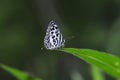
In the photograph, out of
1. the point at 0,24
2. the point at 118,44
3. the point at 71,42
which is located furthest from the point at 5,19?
the point at 118,44

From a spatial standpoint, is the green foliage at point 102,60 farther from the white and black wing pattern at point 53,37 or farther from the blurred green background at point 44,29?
the blurred green background at point 44,29

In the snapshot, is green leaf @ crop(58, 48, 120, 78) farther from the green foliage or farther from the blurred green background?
the blurred green background

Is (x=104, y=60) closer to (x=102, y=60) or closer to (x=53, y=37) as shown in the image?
(x=102, y=60)

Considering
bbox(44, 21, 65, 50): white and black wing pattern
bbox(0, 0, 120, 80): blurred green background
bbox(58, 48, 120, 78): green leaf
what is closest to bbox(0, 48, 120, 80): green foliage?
bbox(58, 48, 120, 78): green leaf

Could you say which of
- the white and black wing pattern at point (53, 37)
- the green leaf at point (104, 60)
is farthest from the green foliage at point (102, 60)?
the white and black wing pattern at point (53, 37)

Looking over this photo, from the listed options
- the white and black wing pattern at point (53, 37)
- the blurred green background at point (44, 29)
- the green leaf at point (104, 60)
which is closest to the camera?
the green leaf at point (104, 60)

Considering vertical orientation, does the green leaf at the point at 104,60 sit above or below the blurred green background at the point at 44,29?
above

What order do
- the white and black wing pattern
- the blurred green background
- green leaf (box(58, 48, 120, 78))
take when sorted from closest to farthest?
green leaf (box(58, 48, 120, 78))
the white and black wing pattern
the blurred green background

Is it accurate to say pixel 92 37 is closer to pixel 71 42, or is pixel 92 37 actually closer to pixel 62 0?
pixel 71 42
